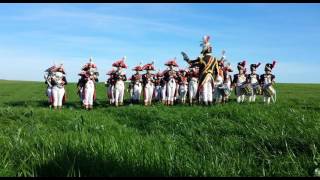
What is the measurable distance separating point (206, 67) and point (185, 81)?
26.6 feet

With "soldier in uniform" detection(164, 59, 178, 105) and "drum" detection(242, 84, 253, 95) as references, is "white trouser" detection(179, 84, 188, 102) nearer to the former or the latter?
"soldier in uniform" detection(164, 59, 178, 105)

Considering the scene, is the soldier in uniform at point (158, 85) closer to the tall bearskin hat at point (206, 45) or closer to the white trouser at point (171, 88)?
the white trouser at point (171, 88)

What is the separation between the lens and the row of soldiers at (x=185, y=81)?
23.7m

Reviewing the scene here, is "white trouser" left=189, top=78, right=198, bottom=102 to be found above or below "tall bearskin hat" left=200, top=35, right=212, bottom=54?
below

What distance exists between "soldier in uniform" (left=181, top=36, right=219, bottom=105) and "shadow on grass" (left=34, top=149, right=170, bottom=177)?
1706 cm

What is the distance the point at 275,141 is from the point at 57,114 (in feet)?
34.1

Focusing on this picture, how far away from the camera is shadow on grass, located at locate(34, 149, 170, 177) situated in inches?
241

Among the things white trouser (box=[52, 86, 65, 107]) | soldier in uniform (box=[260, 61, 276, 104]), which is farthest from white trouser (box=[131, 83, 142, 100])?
soldier in uniform (box=[260, 61, 276, 104])

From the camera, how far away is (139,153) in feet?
22.0

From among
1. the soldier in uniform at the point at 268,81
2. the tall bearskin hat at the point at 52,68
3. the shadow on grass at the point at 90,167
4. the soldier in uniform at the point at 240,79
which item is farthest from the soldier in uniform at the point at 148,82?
the shadow on grass at the point at 90,167

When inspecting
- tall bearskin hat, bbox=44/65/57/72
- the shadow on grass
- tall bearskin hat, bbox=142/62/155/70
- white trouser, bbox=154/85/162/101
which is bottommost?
the shadow on grass

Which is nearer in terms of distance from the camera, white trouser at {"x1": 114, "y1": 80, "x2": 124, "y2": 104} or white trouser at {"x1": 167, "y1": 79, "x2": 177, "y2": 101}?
white trouser at {"x1": 114, "y1": 80, "x2": 124, "y2": 104}

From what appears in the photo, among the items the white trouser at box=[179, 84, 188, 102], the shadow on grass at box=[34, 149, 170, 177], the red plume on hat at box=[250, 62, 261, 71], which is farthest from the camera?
the white trouser at box=[179, 84, 188, 102]

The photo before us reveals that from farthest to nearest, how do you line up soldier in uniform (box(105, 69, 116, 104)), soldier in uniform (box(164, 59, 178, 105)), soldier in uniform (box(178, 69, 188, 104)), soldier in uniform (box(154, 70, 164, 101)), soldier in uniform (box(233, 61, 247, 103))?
1. soldier in uniform (box(154, 70, 164, 101))
2. soldier in uniform (box(178, 69, 188, 104))
3. soldier in uniform (box(164, 59, 178, 105))
4. soldier in uniform (box(105, 69, 116, 104))
5. soldier in uniform (box(233, 61, 247, 103))
